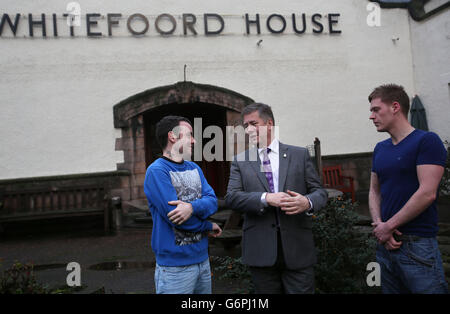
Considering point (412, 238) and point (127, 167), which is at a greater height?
point (127, 167)

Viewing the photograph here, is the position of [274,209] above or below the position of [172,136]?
below

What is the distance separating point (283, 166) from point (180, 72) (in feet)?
24.1

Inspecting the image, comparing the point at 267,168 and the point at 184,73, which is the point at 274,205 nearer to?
the point at 267,168

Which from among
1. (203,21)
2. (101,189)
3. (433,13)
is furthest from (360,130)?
(101,189)

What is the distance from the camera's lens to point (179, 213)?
217 cm

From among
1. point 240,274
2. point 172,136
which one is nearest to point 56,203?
point 240,274

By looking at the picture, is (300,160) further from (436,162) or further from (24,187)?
(24,187)

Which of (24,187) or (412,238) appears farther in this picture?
(24,187)

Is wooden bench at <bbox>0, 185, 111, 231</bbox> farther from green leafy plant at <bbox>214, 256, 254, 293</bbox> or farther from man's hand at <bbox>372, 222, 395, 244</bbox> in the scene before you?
man's hand at <bbox>372, 222, 395, 244</bbox>

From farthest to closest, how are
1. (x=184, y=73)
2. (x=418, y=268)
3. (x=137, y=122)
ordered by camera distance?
(x=184, y=73) < (x=137, y=122) < (x=418, y=268)

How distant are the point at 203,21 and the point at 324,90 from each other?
3.73 metres

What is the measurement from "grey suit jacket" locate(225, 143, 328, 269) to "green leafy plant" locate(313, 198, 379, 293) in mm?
1088

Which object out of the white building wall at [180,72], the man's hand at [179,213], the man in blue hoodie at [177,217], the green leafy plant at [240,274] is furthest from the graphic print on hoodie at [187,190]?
the white building wall at [180,72]

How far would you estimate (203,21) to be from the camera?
9.42 m
